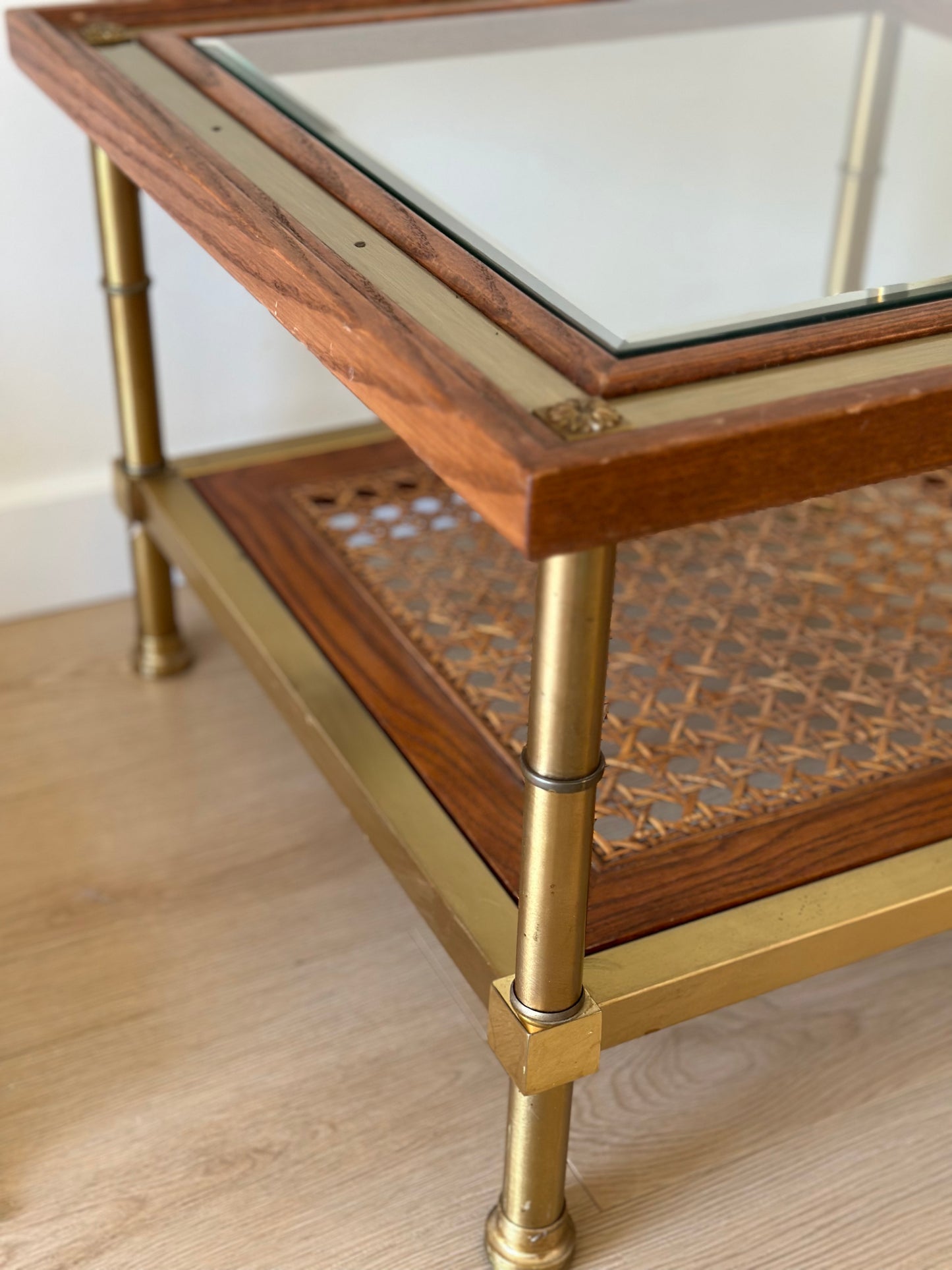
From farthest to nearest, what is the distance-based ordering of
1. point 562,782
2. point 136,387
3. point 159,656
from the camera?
1. point 159,656
2. point 136,387
3. point 562,782

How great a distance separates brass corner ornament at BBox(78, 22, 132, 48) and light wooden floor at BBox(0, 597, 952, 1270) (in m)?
0.58

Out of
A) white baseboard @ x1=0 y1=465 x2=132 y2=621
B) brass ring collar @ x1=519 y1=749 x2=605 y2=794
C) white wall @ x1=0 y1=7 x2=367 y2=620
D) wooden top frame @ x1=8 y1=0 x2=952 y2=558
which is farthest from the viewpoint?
white baseboard @ x1=0 y1=465 x2=132 y2=621

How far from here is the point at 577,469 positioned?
0.53 meters

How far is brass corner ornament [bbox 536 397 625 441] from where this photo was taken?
22.1 inches

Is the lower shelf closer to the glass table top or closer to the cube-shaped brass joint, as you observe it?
the cube-shaped brass joint

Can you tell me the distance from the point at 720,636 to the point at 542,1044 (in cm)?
45

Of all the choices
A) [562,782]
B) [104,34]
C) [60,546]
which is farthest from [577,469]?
[60,546]

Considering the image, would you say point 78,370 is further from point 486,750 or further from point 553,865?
point 553,865

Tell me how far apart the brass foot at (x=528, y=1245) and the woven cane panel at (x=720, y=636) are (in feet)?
0.71

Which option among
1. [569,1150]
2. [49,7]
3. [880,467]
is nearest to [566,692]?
[880,467]

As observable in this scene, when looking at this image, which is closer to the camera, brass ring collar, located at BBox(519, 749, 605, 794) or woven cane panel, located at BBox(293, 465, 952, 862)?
brass ring collar, located at BBox(519, 749, 605, 794)

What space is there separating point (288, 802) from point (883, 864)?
21.2 inches

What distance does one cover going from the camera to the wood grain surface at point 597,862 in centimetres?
83

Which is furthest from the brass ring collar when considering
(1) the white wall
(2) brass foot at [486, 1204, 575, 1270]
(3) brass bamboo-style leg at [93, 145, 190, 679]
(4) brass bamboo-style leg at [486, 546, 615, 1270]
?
(1) the white wall
